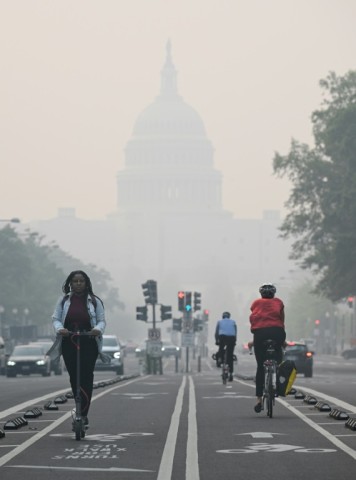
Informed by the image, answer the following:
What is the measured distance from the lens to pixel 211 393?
113 ft

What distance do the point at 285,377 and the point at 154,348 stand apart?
161ft

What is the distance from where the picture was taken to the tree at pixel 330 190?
84750 millimetres

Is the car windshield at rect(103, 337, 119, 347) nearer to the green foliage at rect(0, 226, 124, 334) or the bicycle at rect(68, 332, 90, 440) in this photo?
the green foliage at rect(0, 226, 124, 334)

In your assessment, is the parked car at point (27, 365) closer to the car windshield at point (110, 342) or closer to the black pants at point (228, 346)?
the car windshield at point (110, 342)

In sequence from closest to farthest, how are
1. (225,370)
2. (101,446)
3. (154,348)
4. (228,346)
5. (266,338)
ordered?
1. (101,446)
2. (266,338)
3. (228,346)
4. (225,370)
5. (154,348)

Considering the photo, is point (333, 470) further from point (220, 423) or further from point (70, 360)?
point (220, 423)

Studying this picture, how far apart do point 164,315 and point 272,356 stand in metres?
50.1

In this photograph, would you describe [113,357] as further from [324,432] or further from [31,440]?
[31,440]

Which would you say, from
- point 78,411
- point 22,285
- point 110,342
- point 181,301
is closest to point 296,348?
point 110,342

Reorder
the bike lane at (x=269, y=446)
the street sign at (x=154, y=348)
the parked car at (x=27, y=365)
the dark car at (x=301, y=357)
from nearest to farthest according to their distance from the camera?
the bike lane at (x=269, y=446) < the dark car at (x=301, y=357) < the parked car at (x=27, y=365) < the street sign at (x=154, y=348)

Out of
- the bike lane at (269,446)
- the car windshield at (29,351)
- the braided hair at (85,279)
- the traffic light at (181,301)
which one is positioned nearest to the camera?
the bike lane at (269,446)

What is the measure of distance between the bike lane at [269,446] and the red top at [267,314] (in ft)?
4.16

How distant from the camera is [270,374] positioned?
23.5 meters

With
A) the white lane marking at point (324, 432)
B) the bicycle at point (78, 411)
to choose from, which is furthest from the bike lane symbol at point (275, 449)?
the bicycle at point (78, 411)
